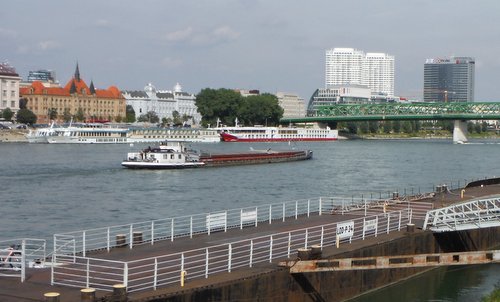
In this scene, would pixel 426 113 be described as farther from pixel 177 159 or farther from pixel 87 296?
pixel 87 296

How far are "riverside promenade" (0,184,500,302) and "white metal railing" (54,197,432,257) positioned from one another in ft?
1.14

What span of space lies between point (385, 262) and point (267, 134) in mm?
150444

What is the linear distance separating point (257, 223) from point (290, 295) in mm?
9924

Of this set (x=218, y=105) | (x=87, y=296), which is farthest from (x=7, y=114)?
(x=87, y=296)

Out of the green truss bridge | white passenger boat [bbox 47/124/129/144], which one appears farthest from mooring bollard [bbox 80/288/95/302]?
the green truss bridge

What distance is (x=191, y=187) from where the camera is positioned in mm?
63344

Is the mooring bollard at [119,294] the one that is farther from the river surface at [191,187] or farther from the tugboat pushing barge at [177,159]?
the tugboat pushing barge at [177,159]

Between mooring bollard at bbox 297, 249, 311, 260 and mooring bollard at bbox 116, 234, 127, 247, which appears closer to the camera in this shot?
mooring bollard at bbox 297, 249, 311, 260

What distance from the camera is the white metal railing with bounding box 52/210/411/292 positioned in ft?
63.4

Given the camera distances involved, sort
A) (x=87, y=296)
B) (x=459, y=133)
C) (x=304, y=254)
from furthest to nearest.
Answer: (x=459, y=133) < (x=304, y=254) < (x=87, y=296)

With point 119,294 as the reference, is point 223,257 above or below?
below

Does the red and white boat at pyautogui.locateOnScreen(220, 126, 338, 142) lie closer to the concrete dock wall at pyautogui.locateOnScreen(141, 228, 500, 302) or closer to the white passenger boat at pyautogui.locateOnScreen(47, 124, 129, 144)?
the white passenger boat at pyautogui.locateOnScreen(47, 124, 129, 144)

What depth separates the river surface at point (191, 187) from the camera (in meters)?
36.8

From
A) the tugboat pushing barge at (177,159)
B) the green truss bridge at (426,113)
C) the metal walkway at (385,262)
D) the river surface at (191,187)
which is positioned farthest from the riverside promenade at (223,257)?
the green truss bridge at (426,113)
